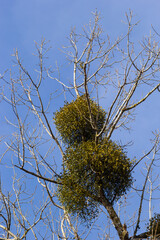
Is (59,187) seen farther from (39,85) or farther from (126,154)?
(39,85)

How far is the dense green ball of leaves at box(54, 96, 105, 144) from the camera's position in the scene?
816 centimetres

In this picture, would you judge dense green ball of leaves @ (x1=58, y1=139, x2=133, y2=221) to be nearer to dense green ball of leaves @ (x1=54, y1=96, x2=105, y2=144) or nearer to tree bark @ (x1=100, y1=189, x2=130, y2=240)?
tree bark @ (x1=100, y1=189, x2=130, y2=240)

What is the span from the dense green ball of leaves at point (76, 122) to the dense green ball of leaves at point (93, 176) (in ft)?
2.94

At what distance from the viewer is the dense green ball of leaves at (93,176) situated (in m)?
7.07

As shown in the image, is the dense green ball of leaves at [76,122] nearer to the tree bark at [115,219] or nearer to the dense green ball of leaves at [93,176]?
the dense green ball of leaves at [93,176]

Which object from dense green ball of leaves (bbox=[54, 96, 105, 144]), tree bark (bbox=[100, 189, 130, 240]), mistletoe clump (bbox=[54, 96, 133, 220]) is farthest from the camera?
dense green ball of leaves (bbox=[54, 96, 105, 144])

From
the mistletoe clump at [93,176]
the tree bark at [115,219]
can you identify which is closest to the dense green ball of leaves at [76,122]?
the mistletoe clump at [93,176]

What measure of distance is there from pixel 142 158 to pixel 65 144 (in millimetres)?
2207

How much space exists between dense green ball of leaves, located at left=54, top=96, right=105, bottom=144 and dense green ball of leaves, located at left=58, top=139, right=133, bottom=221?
895 mm

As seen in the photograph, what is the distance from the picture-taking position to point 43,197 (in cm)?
744

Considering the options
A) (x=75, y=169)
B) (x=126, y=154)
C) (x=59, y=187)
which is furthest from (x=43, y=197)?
(x=126, y=154)

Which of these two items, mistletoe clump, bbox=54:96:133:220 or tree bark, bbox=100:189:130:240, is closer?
tree bark, bbox=100:189:130:240

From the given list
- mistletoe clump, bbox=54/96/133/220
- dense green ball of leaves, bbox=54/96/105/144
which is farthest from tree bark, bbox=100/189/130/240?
dense green ball of leaves, bbox=54/96/105/144

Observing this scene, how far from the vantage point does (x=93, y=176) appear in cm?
719
